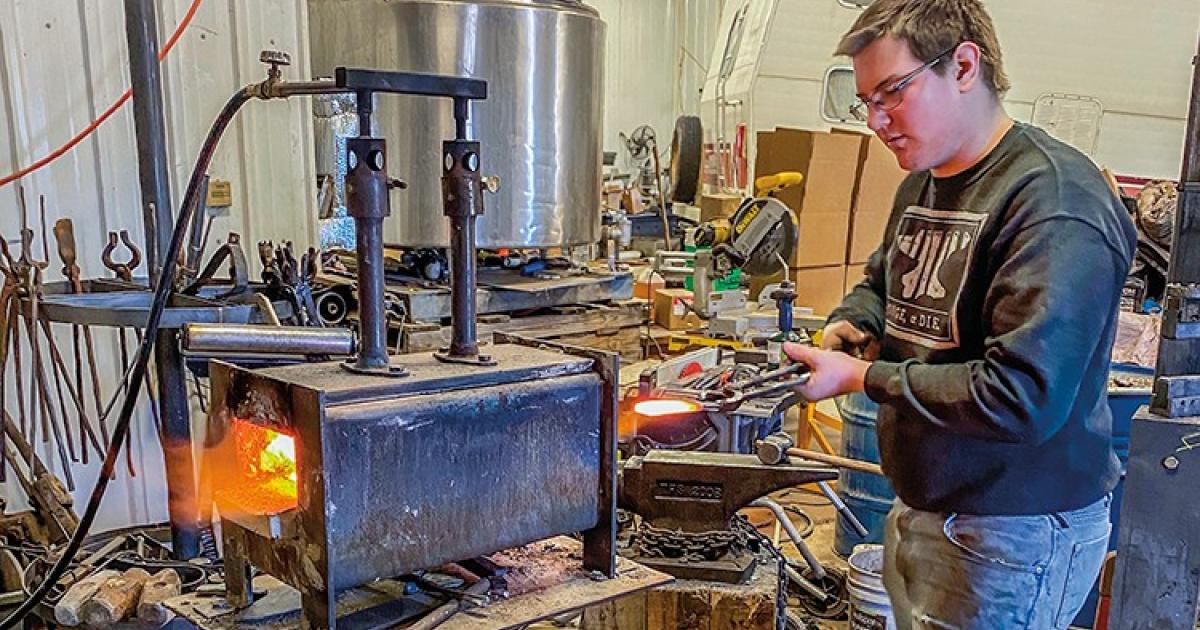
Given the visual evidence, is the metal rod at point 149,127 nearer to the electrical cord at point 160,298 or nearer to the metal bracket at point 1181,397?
the electrical cord at point 160,298

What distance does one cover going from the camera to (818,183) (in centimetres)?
411

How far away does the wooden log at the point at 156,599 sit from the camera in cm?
144

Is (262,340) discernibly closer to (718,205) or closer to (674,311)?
(674,311)

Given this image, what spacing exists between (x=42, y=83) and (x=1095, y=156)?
529 centimetres

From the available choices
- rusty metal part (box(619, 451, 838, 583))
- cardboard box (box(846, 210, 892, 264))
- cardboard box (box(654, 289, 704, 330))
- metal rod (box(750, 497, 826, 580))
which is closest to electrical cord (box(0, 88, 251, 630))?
rusty metal part (box(619, 451, 838, 583))

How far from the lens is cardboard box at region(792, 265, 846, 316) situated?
13.6ft

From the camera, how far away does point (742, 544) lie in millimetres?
2016

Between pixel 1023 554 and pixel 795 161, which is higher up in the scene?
pixel 795 161

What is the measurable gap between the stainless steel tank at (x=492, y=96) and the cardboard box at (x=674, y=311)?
1.07m

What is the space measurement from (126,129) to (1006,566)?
98.3 inches

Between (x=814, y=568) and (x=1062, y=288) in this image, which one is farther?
(x=814, y=568)

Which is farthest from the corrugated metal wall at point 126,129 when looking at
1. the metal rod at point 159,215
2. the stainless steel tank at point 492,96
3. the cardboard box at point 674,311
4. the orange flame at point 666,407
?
the cardboard box at point 674,311

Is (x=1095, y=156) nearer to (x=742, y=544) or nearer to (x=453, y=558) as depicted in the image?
(x=742, y=544)

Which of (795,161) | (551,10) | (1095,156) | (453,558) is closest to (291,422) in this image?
(453,558)
